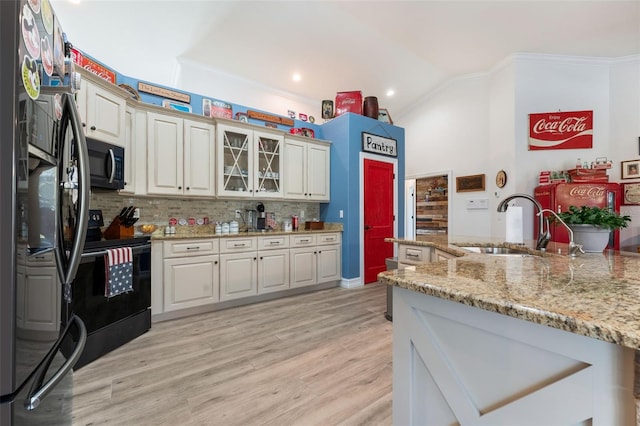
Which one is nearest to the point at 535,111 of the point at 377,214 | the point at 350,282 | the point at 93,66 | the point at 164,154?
the point at 377,214

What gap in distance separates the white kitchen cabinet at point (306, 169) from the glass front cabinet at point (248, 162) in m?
0.14

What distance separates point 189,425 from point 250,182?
2717 millimetres

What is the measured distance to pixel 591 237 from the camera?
1.65 metres

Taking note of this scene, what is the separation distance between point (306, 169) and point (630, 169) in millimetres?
4992

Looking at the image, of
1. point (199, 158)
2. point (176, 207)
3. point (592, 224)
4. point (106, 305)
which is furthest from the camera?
point (176, 207)

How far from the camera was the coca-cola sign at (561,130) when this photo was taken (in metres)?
4.39

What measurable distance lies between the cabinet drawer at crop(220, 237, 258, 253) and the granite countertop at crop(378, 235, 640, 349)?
2.50 metres

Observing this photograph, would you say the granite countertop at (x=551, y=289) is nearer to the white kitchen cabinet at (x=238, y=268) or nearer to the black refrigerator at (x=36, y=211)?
the black refrigerator at (x=36, y=211)

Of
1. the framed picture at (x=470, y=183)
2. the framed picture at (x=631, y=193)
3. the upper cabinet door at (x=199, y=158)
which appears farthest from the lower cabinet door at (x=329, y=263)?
the framed picture at (x=631, y=193)

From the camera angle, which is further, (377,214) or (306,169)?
(377,214)

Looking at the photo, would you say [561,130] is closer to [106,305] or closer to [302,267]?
[302,267]

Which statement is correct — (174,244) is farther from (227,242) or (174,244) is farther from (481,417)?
(481,417)

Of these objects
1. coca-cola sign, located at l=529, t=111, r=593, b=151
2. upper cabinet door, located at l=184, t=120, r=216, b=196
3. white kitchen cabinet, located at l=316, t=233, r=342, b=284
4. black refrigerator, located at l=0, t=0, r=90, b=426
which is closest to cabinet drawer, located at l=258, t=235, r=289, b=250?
white kitchen cabinet, located at l=316, t=233, r=342, b=284

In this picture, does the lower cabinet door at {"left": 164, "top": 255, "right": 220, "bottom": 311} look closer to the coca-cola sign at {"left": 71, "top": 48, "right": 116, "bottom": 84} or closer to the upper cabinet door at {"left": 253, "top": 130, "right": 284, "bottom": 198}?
the upper cabinet door at {"left": 253, "top": 130, "right": 284, "bottom": 198}
